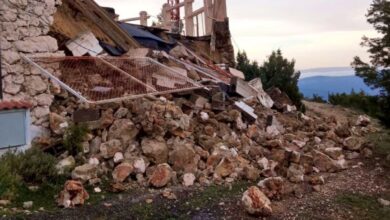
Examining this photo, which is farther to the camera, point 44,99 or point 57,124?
point 44,99

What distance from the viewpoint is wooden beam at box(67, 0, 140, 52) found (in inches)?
350

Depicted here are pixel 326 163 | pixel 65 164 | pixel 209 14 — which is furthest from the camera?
pixel 209 14

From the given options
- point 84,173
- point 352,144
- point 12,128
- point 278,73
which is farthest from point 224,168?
point 278,73

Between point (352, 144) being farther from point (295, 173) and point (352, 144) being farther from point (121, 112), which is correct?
point (121, 112)

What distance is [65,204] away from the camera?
204 inches

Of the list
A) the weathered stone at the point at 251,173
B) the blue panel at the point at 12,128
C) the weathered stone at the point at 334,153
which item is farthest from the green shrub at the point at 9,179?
the weathered stone at the point at 334,153

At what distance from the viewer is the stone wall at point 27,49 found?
6.38 meters

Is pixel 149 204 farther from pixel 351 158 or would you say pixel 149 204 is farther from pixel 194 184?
pixel 351 158

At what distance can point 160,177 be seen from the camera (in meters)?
5.87

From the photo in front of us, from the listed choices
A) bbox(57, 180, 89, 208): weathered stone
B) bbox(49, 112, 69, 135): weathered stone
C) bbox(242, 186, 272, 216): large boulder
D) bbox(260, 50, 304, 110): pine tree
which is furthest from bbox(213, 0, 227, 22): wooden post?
bbox(57, 180, 89, 208): weathered stone

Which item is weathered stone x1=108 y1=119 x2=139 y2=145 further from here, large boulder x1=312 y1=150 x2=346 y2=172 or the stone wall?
large boulder x1=312 y1=150 x2=346 y2=172

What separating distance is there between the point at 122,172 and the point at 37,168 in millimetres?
989

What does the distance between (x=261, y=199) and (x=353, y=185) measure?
194cm

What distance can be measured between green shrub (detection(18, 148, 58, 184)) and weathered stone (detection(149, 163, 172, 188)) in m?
1.14
